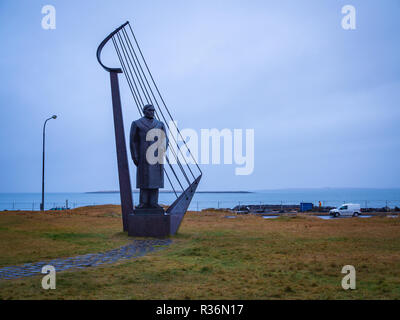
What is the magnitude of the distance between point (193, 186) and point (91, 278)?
8.76m

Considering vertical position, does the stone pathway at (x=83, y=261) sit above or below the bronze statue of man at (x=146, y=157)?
below

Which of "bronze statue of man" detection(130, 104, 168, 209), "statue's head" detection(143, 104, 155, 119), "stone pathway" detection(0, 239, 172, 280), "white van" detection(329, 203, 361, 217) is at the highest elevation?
"statue's head" detection(143, 104, 155, 119)

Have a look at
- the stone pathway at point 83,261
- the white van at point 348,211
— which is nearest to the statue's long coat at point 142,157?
the stone pathway at point 83,261

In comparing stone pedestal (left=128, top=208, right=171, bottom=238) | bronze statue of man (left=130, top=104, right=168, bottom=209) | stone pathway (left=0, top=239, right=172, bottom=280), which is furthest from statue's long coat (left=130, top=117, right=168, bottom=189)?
stone pathway (left=0, top=239, right=172, bottom=280)

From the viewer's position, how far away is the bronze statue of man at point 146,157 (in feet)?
36.6

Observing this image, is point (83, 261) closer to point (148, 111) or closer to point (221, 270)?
point (221, 270)

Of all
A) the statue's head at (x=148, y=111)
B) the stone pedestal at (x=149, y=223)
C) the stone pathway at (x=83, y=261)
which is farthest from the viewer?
the statue's head at (x=148, y=111)

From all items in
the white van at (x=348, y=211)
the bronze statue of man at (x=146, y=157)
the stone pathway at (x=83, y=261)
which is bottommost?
the white van at (x=348, y=211)

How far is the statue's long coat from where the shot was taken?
36.5 ft

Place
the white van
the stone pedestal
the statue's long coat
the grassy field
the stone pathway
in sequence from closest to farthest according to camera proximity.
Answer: the grassy field < the stone pathway < the stone pedestal < the statue's long coat < the white van

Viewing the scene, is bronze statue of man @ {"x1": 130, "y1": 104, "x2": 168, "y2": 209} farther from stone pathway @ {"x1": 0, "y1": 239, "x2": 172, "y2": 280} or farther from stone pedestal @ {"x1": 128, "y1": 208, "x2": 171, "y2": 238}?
stone pathway @ {"x1": 0, "y1": 239, "x2": 172, "y2": 280}

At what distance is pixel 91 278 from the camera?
5539 millimetres

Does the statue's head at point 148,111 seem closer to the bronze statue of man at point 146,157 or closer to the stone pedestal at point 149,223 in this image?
the bronze statue of man at point 146,157
